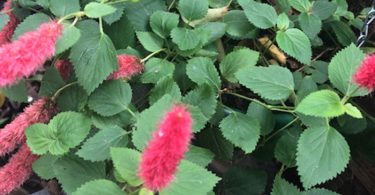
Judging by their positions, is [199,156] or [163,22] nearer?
[199,156]

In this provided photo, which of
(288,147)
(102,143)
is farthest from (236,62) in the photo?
(102,143)

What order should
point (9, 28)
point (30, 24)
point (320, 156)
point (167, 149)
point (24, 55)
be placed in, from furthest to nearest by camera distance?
point (9, 28) < point (30, 24) < point (320, 156) < point (24, 55) < point (167, 149)

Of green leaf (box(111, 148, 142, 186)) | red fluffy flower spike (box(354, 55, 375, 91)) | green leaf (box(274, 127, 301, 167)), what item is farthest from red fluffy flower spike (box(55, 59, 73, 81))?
red fluffy flower spike (box(354, 55, 375, 91))

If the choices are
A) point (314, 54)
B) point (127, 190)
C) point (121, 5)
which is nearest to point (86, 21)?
point (121, 5)

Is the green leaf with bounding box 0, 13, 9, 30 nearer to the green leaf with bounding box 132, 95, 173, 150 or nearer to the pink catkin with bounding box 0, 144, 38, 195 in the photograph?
the pink catkin with bounding box 0, 144, 38, 195

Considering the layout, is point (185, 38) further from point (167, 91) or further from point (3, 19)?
point (3, 19)

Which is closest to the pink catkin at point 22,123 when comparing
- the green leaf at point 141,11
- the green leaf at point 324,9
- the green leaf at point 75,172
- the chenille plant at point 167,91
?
the chenille plant at point 167,91
